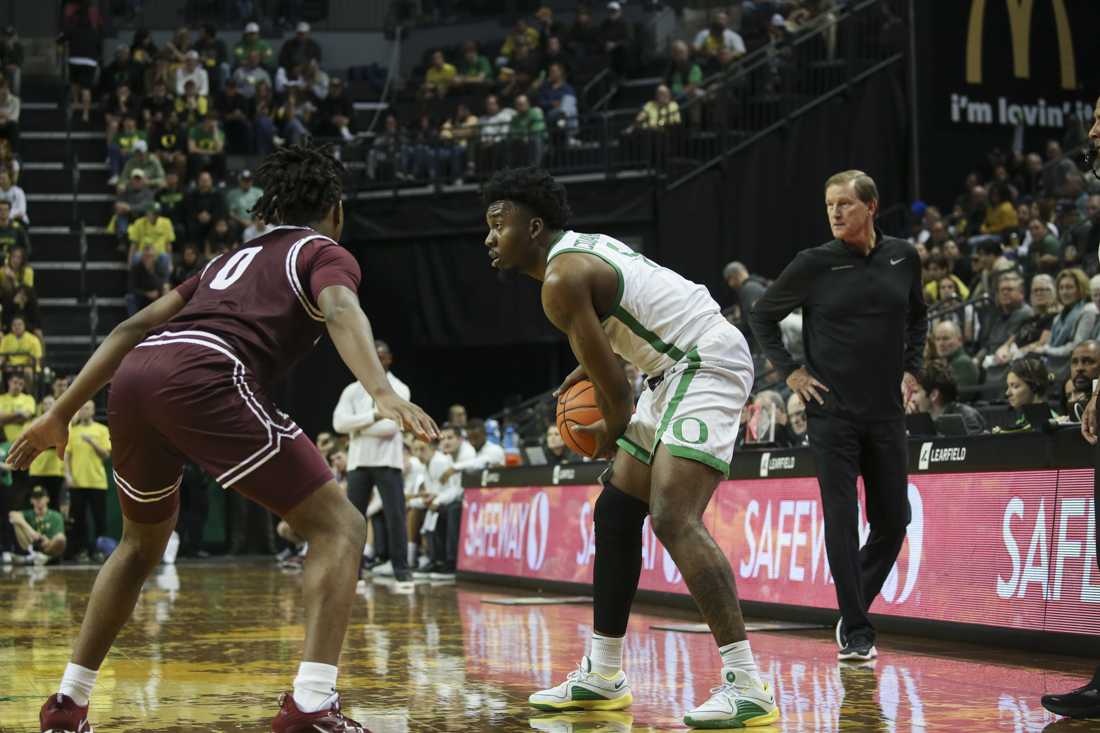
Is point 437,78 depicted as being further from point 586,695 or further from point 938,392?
point 586,695

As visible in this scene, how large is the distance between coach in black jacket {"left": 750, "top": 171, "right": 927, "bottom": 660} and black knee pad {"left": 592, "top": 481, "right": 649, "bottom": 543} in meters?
1.74

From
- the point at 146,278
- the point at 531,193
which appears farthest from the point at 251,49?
the point at 531,193

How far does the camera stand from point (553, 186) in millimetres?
5789

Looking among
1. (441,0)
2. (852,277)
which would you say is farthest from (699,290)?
(441,0)

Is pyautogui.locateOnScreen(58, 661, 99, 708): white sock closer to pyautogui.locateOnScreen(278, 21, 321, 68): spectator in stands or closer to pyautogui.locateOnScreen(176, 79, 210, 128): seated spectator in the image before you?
pyautogui.locateOnScreen(176, 79, 210, 128): seated spectator

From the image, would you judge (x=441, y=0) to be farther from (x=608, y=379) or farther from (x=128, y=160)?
(x=608, y=379)

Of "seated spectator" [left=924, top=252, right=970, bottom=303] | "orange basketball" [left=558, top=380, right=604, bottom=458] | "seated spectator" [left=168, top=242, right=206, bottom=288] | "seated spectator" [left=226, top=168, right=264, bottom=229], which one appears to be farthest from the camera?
"seated spectator" [left=226, top=168, right=264, bottom=229]

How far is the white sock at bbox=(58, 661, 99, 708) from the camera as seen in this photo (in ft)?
15.8

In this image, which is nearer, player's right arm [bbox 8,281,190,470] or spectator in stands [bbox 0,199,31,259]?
player's right arm [bbox 8,281,190,470]

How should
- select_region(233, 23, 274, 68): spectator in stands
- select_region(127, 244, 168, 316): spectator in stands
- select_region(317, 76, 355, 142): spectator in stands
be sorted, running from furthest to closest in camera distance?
select_region(233, 23, 274, 68): spectator in stands
select_region(317, 76, 355, 142): spectator in stands
select_region(127, 244, 168, 316): spectator in stands

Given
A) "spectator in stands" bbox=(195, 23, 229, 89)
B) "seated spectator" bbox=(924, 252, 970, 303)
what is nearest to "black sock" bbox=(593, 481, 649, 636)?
"seated spectator" bbox=(924, 252, 970, 303)

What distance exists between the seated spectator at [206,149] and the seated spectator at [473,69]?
4.47 meters

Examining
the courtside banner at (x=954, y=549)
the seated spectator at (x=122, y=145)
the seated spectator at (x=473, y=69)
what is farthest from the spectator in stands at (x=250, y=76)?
the courtside banner at (x=954, y=549)

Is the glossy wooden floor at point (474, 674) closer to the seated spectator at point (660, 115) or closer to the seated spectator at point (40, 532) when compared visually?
the seated spectator at point (40, 532)
